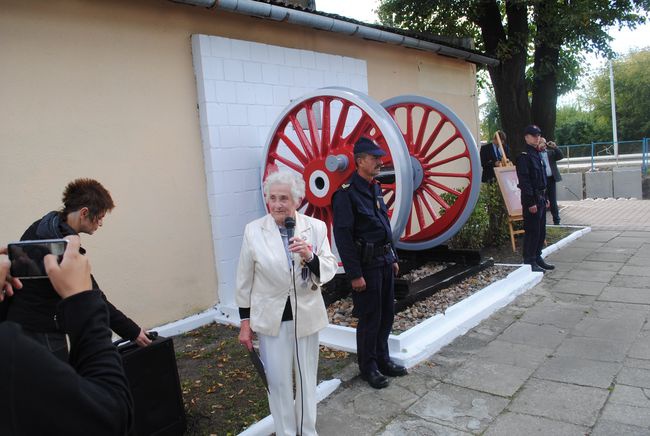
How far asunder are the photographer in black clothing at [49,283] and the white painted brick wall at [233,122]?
2.72 m

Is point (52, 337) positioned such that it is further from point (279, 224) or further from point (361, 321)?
point (361, 321)

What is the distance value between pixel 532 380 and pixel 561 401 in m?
0.33

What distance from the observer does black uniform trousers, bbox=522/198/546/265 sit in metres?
6.40

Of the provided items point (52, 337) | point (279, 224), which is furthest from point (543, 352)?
point (52, 337)

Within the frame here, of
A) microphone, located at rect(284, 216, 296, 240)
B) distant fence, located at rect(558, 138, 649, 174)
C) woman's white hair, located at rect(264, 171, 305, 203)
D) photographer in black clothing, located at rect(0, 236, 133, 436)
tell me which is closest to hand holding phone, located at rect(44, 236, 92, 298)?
photographer in black clothing, located at rect(0, 236, 133, 436)

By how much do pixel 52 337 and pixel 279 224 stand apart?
47.7 inches

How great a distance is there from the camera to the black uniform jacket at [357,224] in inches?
137

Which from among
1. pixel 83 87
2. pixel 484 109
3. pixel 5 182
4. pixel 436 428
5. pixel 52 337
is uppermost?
pixel 484 109

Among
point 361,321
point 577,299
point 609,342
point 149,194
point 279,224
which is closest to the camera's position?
point 279,224

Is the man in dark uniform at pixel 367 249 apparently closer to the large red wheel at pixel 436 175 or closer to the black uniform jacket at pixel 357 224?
the black uniform jacket at pixel 357 224

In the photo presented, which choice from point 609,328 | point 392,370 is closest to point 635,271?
point 609,328

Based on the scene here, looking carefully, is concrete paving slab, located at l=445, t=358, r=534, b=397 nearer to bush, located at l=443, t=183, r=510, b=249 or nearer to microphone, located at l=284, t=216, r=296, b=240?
microphone, located at l=284, t=216, r=296, b=240

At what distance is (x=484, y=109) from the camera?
4291cm

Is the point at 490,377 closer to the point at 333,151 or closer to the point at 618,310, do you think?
the point at 618,310
